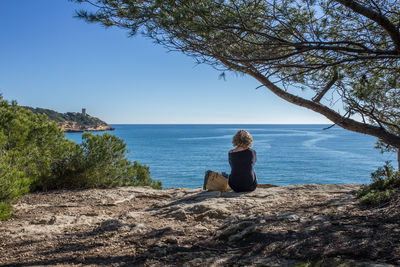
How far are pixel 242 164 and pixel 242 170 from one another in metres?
0.11

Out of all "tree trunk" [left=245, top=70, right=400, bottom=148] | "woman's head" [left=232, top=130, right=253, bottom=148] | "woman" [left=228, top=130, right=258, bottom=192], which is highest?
"tree trunk" [left=245, top=70, right=400, bottom=148]

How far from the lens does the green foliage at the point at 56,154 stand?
670cm

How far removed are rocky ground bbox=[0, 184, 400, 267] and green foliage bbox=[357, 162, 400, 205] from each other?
0.71 feet

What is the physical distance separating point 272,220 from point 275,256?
1046mm

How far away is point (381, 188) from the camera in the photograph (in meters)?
5.24

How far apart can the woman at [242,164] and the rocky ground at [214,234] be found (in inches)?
13.2

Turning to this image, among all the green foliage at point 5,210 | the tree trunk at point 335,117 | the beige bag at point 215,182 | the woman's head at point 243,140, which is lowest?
the green foliage at point 5,210

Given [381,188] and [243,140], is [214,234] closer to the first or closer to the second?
[243,140]

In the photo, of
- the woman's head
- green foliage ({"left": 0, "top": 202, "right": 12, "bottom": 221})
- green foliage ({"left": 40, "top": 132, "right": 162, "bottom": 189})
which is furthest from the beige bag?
green foliage ({"left": 0, "top": 202, "right": 12, "bottom": 221})

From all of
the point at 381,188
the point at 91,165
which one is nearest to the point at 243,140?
the point at 381,188

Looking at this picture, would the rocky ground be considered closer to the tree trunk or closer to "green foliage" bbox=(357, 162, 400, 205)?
"green foliage" bbox=(357, 162, 400, 205)

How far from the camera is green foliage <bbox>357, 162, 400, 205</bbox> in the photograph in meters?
4.56

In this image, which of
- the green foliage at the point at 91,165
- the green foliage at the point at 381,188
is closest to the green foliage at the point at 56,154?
the green foliage at the point at 91,165

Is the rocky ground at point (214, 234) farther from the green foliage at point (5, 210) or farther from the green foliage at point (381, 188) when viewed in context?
the green foliage at point (381, 188)
